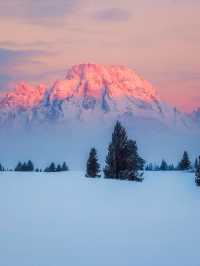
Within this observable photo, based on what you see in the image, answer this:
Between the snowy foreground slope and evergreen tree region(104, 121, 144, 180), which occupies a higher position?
evergreen tree region(104, 121, 144, 180)

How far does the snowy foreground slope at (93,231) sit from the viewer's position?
686 inches

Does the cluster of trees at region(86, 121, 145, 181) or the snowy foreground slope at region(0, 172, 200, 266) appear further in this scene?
the cluster of trees at region(86, 121, 145, 181)

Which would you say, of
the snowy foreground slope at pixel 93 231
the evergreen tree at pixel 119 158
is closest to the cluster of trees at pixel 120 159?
the evergreen tree at pixel 119 158

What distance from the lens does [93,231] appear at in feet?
69.9

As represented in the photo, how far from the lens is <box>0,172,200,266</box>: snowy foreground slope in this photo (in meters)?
17.4

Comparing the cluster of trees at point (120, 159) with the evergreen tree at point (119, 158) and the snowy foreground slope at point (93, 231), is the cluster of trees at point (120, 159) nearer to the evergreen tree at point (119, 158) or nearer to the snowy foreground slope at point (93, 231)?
the evergreen tree at point (119, 158)

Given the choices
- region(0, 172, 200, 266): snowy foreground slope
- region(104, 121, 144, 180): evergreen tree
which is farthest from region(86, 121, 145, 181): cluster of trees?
region(0, 172, 200, 266): snowy foreground slope

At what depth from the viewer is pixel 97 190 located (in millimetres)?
38062

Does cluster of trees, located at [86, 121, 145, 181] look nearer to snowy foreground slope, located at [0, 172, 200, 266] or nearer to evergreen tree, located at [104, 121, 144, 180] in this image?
evergreen tree, located at [104, 121, 144, 180]

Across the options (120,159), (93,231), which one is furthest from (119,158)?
(93,231)

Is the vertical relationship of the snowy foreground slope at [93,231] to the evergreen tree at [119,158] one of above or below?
below

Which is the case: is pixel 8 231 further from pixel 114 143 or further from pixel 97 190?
pixel 114 143

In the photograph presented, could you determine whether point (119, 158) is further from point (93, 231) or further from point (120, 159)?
point (93, 231)

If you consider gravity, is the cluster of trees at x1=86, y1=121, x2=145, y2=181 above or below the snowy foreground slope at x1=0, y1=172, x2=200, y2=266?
above
